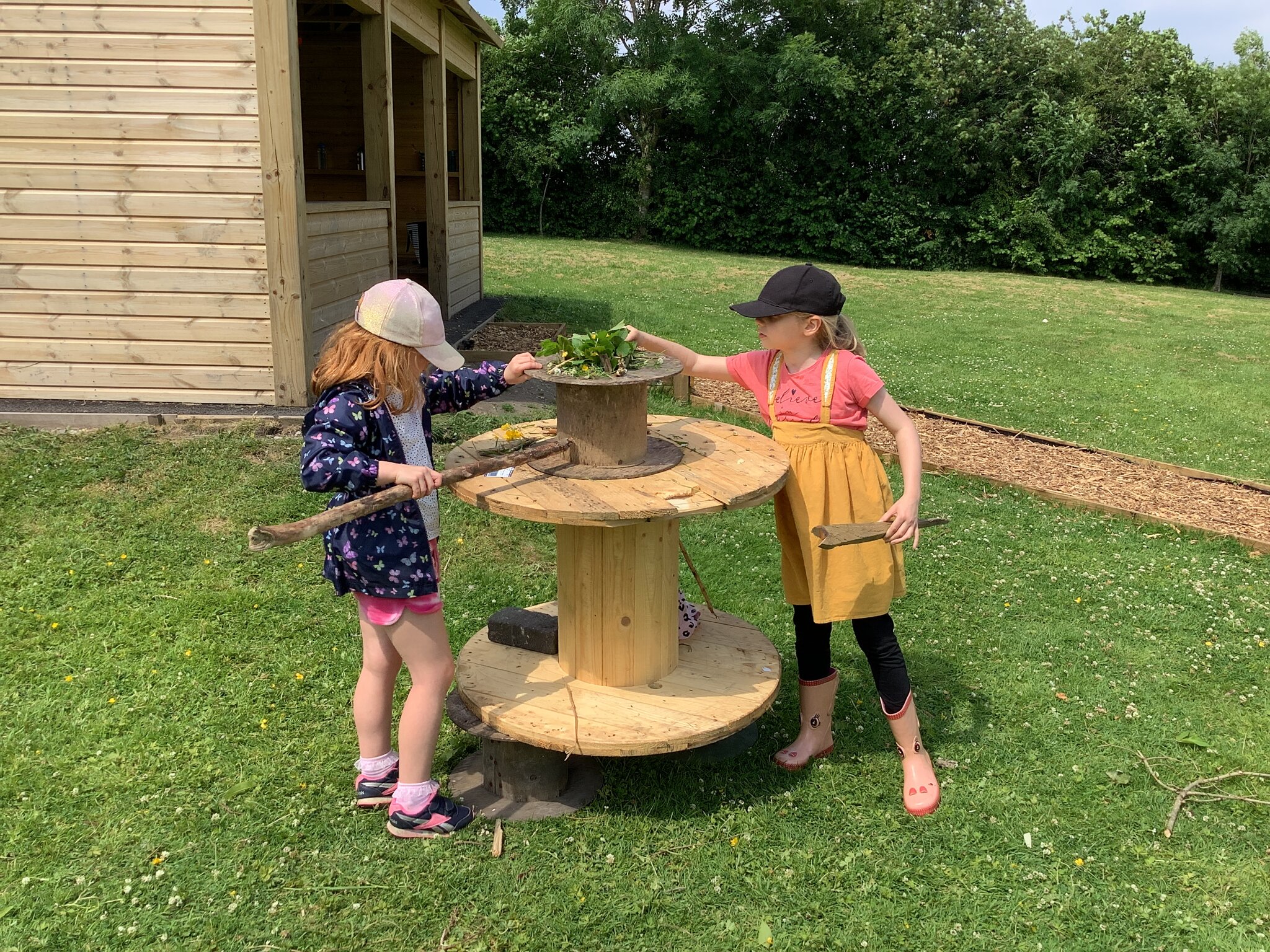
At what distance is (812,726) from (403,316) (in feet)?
7.30

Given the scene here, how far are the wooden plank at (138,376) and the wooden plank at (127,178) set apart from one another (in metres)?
1.25

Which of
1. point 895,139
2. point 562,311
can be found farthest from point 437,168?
point 895,139

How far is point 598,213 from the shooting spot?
26797 mm

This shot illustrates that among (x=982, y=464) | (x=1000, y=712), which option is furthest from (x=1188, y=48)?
(x=1000, y=712)

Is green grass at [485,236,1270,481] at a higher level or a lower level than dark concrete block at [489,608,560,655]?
higher

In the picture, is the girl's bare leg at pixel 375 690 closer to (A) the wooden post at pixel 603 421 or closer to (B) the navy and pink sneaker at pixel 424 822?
(B) the navy and pink sneaker at pixel 424 822

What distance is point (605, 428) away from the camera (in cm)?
349

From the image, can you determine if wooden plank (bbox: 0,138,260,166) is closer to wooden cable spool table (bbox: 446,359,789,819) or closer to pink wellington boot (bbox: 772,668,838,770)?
wooden cable spool table (bbox: 446,359,789,819)

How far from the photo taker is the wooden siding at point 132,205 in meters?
6.89

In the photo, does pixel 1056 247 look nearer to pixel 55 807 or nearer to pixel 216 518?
pixel 216 518

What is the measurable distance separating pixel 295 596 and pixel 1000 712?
3.45m

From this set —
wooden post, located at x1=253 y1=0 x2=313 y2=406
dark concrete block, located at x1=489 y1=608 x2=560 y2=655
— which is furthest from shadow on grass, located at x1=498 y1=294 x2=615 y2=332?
dark concrete block, located at x1=489 y1=608 x2=560 y2=655

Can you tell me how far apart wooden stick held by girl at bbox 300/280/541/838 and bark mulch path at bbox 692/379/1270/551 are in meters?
5.15

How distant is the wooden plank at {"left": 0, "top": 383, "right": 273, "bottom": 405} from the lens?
738 centimetres
